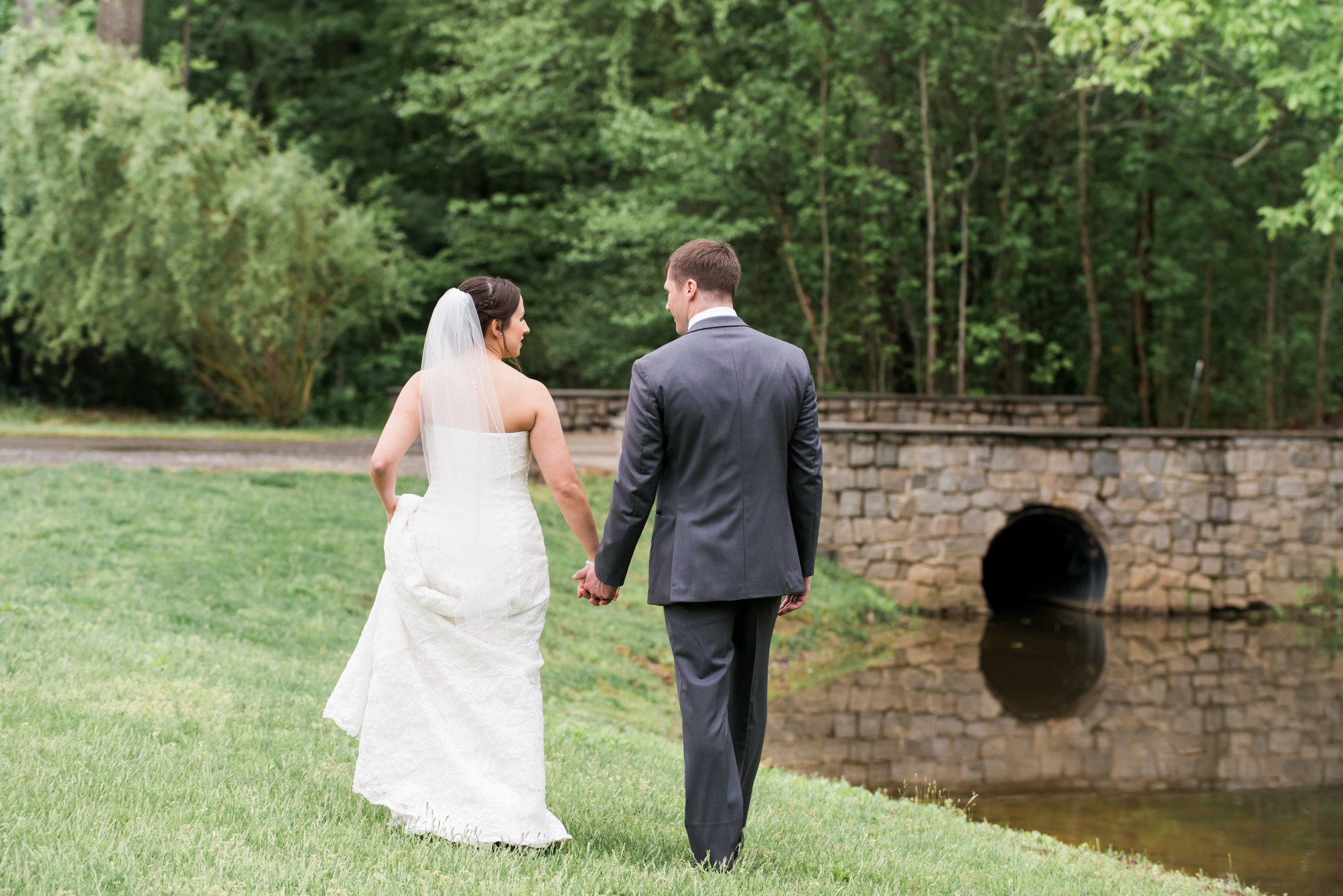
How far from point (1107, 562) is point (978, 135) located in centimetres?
696

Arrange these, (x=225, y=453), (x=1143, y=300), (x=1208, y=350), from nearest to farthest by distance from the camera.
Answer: (x=225, y=453), (x=1143, y=300), (x=1208, y=350)

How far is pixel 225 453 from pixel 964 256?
9.93 metres

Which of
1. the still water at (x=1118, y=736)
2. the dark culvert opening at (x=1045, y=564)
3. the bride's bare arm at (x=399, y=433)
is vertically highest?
the bride's bare arm at (x=399, y=433)

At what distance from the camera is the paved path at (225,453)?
1238cm

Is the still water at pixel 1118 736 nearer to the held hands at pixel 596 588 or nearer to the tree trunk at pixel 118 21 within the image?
the held hands at pixel 596 588

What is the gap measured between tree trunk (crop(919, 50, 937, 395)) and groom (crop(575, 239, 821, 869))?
1263 centimetres

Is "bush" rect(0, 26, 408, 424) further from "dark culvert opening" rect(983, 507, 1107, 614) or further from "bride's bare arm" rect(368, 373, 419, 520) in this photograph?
"bride's bare arm" rect(368, 373, 419, 520)

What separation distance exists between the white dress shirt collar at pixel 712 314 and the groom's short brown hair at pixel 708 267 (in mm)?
43

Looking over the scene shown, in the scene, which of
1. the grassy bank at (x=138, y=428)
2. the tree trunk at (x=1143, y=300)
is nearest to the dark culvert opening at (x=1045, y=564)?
the tree trunk at (x=1143, y=300)

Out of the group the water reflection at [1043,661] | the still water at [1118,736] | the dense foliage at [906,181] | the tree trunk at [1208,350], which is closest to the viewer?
the still water at [1118,736]

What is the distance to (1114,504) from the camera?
13.0 metres

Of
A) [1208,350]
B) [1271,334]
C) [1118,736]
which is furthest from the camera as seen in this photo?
[1208,350]

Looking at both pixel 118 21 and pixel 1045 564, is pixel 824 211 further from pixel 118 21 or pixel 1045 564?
pixel 118 21

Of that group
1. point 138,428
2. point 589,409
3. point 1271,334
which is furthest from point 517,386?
point 1271,334
